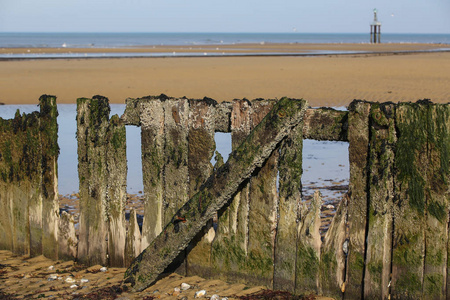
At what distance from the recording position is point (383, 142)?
3807 mm

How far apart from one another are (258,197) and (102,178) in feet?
4.76

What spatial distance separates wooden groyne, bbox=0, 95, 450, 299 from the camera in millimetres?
3797

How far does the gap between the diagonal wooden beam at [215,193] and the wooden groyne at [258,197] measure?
0.05m

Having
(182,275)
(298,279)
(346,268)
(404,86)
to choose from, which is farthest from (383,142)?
(404,86)

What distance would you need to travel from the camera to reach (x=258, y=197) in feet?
14.1

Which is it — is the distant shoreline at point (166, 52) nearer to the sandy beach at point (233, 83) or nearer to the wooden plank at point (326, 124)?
the sandy beach at point (233, 83)

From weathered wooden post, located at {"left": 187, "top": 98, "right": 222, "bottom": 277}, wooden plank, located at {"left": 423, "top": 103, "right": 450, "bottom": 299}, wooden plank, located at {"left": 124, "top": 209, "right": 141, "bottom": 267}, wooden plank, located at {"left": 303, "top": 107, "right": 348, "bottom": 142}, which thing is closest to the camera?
wooden plank, located at {"left": 423, "top": 103, "right": 450, "bottom": 299}

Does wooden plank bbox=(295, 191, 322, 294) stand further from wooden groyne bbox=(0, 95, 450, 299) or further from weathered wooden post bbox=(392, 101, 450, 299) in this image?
weathered wooden post bbox=(392, 101, 450, 299)

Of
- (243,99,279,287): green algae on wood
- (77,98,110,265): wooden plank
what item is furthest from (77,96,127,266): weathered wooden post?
(243,99,279,287): green algae on wood

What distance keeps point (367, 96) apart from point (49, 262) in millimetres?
16034

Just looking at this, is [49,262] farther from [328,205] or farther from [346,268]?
[328,205]

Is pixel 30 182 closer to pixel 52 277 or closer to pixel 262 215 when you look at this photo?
pixel 52 277

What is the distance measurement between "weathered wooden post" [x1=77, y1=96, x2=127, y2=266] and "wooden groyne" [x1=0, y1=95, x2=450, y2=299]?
0.4 inches

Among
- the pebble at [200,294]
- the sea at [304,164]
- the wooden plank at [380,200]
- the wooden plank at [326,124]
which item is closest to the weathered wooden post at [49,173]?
the pebble at [200,294]
